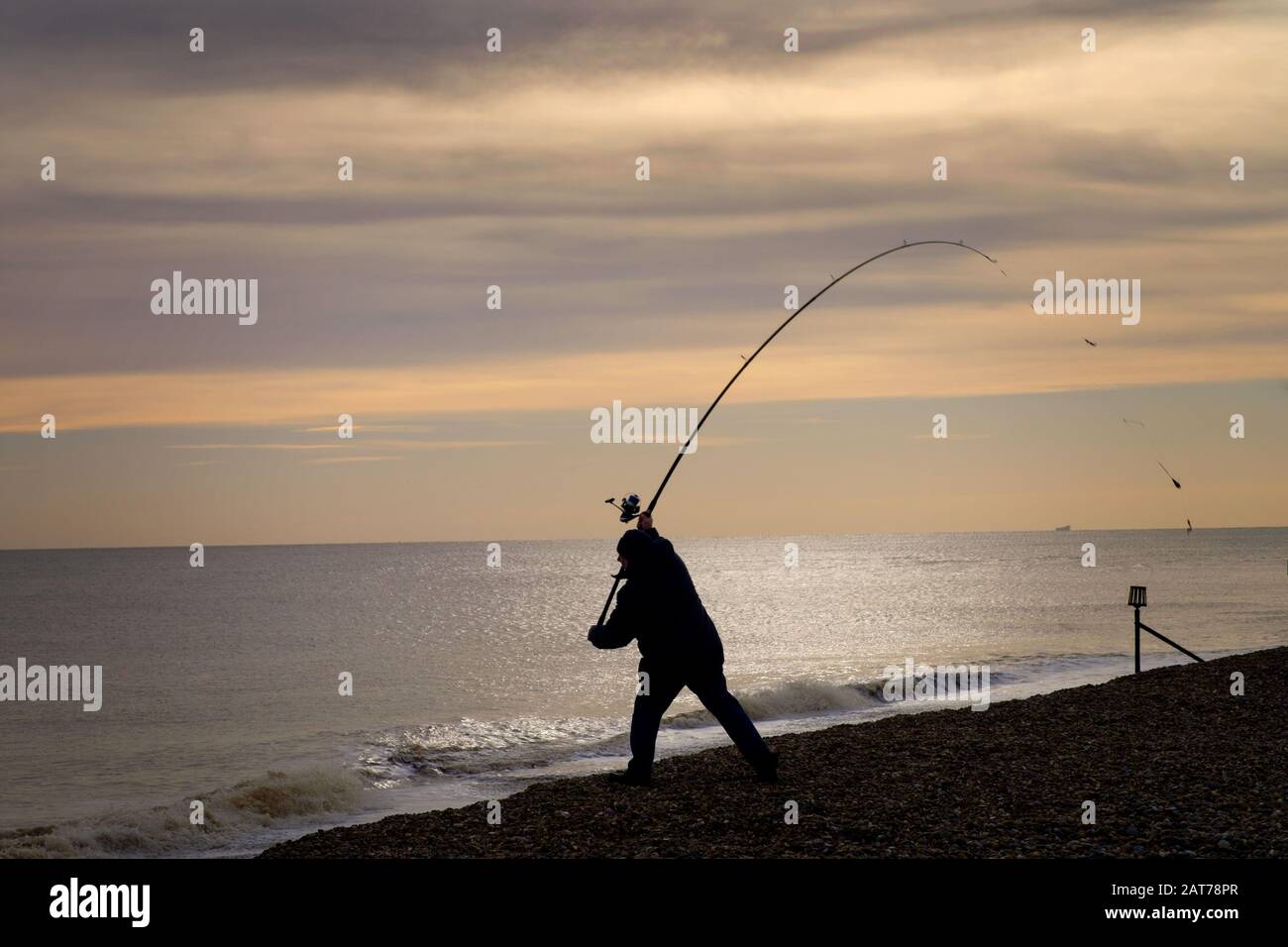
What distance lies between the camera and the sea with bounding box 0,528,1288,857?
686 inches

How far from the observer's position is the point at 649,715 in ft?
35.1

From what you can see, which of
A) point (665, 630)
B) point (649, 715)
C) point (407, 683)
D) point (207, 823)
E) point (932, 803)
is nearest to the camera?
point (932, 803)

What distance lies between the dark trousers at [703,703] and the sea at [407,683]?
561cm

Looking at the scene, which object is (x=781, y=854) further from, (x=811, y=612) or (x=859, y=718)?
(x=811, y=612)

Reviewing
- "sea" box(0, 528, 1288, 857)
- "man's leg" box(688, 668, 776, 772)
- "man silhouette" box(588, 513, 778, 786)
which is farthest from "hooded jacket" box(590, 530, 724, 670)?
"sea" box(0, 528, 1288, 857)

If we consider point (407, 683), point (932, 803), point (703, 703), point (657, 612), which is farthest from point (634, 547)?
point (407, 683)

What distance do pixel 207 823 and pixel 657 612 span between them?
8.84 meters

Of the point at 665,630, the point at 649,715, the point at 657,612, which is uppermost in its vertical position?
the point at 657,612

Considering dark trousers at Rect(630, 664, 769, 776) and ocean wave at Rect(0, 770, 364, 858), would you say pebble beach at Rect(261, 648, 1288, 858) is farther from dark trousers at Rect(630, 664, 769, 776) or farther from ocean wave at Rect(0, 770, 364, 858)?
ocean wave at Rect(0, 770, 364, 858)

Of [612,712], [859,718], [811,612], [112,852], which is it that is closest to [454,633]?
[811,612]

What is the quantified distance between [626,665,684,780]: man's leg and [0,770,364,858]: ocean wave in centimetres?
563

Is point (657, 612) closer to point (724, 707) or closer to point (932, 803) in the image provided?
point (724, 707)

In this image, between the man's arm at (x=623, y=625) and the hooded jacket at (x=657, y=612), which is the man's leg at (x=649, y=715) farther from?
the man's arm at (x=623, y=625)

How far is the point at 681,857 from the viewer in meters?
8.30
